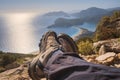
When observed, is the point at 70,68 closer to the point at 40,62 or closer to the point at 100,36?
the point at 40,62

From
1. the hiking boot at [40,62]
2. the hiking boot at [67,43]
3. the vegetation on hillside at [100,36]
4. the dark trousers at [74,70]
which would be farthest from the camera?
the vegetation on hillside at [100,36]

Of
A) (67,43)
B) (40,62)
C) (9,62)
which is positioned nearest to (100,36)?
(9,62)

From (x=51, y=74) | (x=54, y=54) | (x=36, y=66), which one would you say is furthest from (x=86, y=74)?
(x=36, y=66)

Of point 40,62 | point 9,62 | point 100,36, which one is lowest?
point 9,62

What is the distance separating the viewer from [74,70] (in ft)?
6.93

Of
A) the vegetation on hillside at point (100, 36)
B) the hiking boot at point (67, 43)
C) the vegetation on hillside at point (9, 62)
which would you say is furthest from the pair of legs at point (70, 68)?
the vegetation on hillside at point (9, 62)

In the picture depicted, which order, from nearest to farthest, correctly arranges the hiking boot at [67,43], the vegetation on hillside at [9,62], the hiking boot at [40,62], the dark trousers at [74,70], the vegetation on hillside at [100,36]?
the dark trousers at [74,70] → the hiking boot at [40,62] → the hiking boot at [67,43] → the vegetation on hillside at [100,36] → the vegetation on hillside at [9,62]

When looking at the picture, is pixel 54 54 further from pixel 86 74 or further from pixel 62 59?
pixel 86 74

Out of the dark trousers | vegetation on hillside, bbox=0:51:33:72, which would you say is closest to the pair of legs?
the dark trousers

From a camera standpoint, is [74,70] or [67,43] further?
[67,43]

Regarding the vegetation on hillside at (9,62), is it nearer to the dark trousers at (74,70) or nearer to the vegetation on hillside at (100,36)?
the vegetation on hillside at (100,36)

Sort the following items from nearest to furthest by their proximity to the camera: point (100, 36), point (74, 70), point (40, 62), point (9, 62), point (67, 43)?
point (74, 70)
point (40, 62)
point (67, 43)
point (100, 36)
point (9, 62)

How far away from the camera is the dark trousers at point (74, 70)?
6.19 feet

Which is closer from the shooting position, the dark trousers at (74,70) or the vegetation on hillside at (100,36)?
the dark trousers at (74,70)
